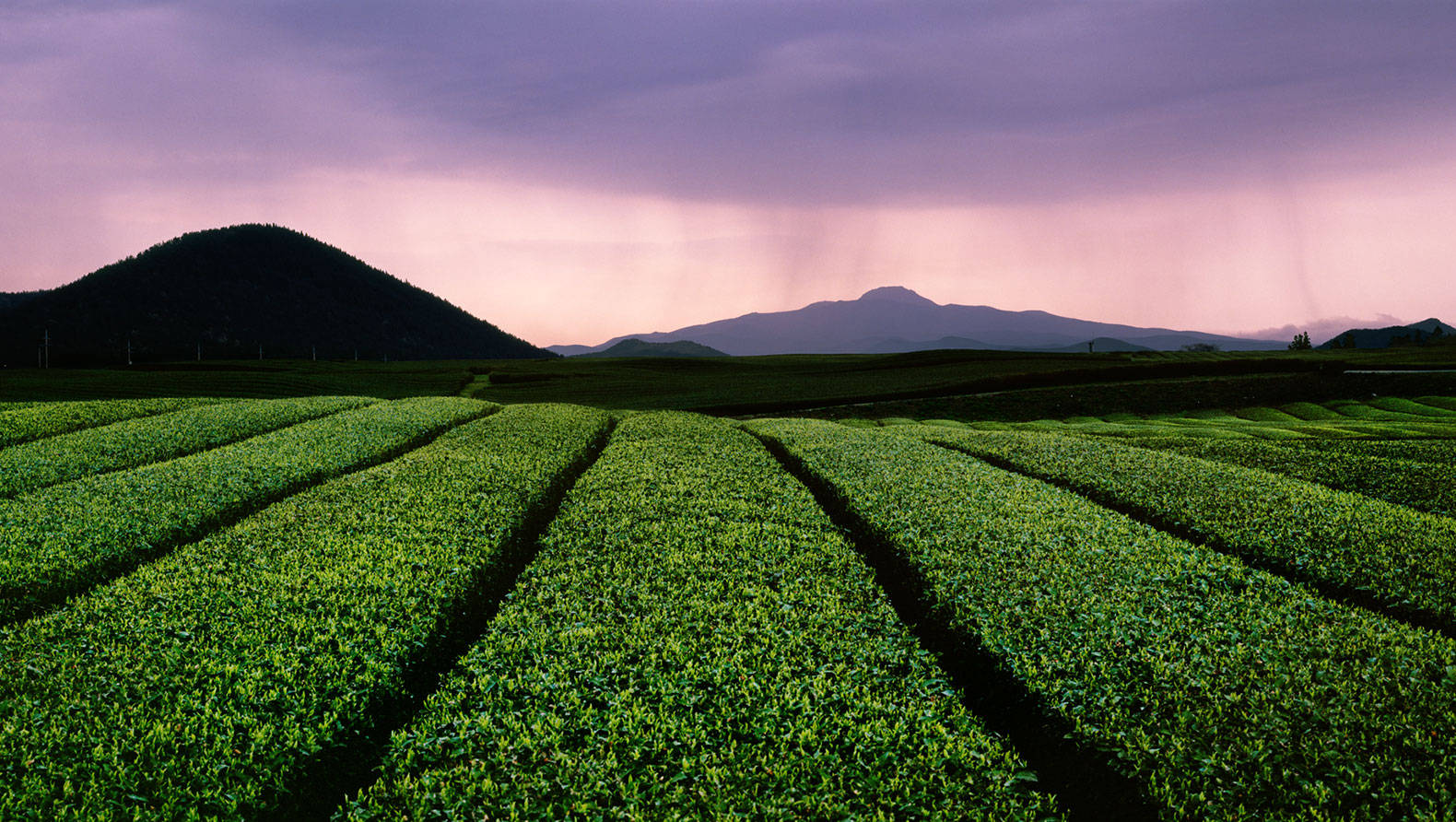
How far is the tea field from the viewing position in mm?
8102

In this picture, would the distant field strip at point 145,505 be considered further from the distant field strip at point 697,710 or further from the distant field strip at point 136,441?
the distant field strip at point 697,710

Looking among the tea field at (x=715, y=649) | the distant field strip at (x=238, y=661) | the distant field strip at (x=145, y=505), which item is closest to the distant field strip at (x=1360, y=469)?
the tea field at (x=715, y=649)

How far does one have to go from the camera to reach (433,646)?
478 inches

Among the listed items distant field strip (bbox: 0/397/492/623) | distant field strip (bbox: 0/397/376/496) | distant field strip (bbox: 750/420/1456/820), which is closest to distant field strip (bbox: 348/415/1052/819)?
→ distant field strip (bbox: 750/420/1456/820)

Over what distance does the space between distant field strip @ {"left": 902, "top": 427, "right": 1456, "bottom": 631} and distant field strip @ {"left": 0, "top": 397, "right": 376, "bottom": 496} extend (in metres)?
36.5

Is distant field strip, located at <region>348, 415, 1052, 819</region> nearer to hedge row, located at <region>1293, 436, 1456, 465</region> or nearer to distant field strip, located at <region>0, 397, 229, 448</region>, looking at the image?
hedge row, located at <region>1293, 436, 1456, 465</region>

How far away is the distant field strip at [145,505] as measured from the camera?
1479 centimetres

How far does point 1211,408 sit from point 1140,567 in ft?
198

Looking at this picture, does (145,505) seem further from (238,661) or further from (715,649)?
(715,649)

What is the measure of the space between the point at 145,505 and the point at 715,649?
18547mm

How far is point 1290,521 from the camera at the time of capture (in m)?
18.5

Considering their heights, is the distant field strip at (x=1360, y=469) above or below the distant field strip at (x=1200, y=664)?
above

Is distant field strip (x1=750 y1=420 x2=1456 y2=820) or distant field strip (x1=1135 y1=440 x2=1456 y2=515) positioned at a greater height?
distant field strip (x1=1135 y1=440 x2=1456 y2=515)

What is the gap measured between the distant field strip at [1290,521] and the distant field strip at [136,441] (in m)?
36.5
